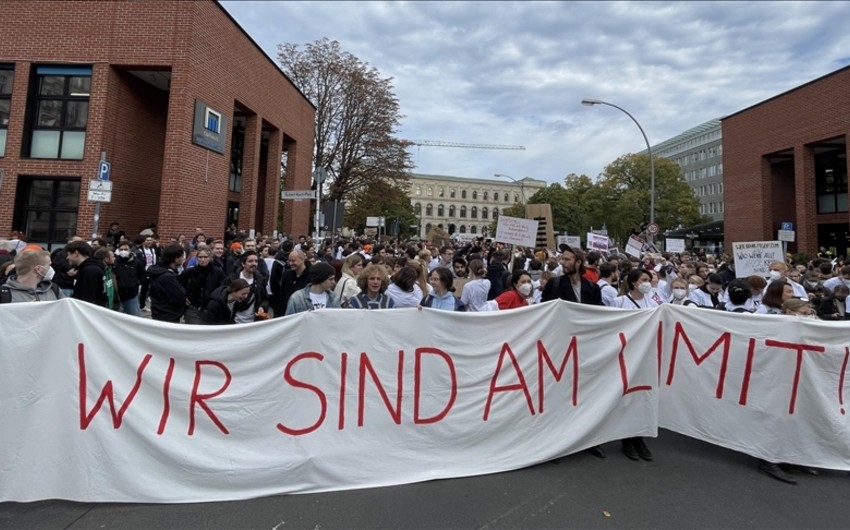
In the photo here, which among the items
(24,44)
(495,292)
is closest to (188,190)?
(24,44)

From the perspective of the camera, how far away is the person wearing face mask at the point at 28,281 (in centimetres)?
383

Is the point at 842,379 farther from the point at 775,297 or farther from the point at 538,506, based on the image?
the point at 538,506

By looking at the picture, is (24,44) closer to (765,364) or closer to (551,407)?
(551,407)

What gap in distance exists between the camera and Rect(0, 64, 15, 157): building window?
14297mm

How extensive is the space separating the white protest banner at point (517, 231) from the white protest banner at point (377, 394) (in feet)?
20.3

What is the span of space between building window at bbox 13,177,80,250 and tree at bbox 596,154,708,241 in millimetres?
44457

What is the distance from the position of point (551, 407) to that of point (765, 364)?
1971 mm

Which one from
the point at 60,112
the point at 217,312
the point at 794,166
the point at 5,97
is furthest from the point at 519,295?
the point at 794,166

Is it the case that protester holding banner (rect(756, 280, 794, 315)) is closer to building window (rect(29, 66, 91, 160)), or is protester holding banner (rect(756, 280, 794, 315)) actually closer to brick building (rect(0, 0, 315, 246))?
brick building (rect(0, 0, 315, 246))

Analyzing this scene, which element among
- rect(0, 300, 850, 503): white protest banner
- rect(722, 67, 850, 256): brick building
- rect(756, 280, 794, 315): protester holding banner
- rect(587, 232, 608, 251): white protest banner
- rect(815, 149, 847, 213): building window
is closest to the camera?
rect(0, 300, 850, 503): white protest banner

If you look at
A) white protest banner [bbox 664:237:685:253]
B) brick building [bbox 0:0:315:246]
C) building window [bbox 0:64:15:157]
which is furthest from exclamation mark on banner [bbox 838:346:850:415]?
building window [bbox 0:64:15:157]

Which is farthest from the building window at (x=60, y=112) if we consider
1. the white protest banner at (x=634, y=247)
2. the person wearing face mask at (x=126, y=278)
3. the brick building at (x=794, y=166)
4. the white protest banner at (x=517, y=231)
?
the brick building at (x=794, y=166)

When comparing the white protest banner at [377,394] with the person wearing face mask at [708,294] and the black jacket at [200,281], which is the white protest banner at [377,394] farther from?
the black jacket at [200,281]

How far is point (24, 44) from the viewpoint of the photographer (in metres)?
14.3
